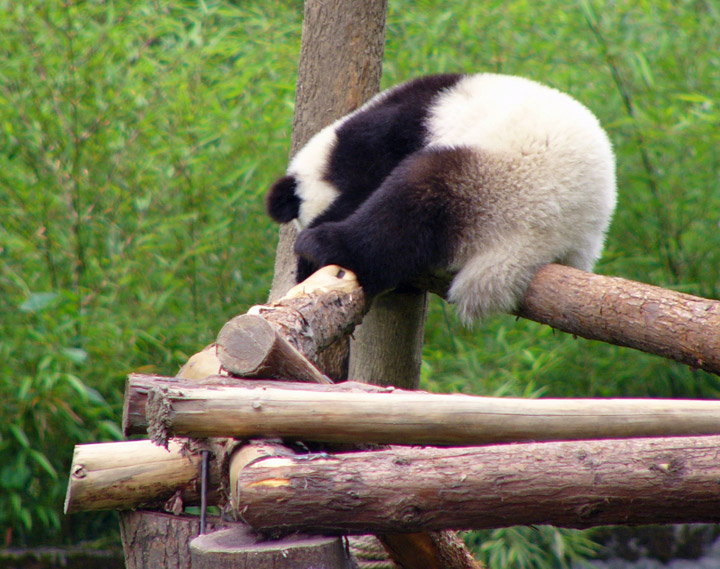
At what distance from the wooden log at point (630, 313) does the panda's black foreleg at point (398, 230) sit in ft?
0.95

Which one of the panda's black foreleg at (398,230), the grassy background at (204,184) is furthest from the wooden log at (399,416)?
the grassy background at (204,184)

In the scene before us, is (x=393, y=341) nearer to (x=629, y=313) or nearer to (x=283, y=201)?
(x=283, y=201)

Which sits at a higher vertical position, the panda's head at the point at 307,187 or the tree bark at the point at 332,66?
the tree bark at the point at 332,66

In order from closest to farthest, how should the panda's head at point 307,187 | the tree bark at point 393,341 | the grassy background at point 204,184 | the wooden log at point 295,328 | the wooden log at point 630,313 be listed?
the wooden log at point 295,328
the wooden log at point 630,313
the panda's head at point 307,187
the tree bark at point 393,341
the grassy background at point 204,184

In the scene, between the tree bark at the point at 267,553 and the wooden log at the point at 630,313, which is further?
the wooden log at the point at 630,313

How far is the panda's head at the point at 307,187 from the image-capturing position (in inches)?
88.1

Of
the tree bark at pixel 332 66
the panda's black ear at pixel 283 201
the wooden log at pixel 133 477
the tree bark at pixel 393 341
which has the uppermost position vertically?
the tree bark at pixel 332 66

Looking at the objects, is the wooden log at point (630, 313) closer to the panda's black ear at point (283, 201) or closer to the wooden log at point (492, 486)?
the wooden log at point (492, 486)

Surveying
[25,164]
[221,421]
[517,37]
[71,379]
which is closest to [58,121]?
[25,164]

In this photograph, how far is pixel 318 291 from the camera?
1737 mm

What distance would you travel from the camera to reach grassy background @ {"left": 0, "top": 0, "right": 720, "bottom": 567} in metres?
2.70

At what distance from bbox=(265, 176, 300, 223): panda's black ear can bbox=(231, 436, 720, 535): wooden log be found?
1343 mm

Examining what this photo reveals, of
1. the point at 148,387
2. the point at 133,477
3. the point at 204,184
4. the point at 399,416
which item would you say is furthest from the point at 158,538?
the point at 204,184

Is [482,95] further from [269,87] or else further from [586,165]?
[269,87]
